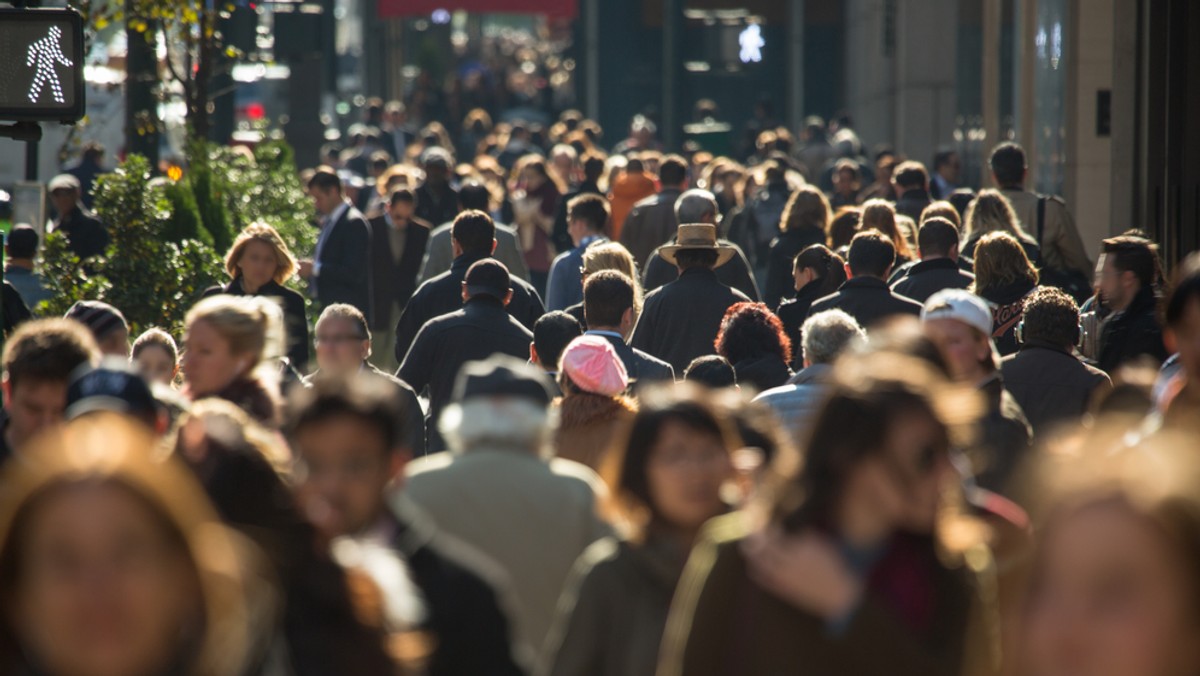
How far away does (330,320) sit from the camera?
9.17 m

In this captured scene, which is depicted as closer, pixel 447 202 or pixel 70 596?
pixel 70 596

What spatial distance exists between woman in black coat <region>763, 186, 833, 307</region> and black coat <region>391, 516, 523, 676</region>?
10298 mm

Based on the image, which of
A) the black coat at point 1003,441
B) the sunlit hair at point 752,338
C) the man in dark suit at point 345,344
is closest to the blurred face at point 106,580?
the black coat at point 1003,441

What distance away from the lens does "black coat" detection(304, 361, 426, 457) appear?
29.7 ft

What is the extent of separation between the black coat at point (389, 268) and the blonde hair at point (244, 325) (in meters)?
9.30

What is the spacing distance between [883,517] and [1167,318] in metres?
2.52

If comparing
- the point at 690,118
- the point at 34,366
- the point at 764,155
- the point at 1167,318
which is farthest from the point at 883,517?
the point at 690,118

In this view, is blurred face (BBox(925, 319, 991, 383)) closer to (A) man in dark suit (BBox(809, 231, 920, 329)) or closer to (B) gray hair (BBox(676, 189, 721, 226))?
(A) man in dark suit (BBox(809, 231, 920, 329))

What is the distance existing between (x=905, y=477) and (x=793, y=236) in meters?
10.9

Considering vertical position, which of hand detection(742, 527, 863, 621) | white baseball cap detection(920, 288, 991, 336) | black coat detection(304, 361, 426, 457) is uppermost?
white baseball cap detection(920, 288, 991, 336)

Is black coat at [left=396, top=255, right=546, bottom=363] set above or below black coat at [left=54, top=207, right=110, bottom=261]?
below

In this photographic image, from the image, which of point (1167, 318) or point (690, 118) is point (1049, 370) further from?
point (690, 118)

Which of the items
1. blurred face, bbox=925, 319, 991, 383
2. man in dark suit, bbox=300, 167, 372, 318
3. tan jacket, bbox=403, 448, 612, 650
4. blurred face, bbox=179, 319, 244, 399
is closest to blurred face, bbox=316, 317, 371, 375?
blurred face, bbox=179, 319, 244, 399

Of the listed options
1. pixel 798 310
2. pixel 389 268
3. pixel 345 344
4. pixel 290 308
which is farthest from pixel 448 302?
pixel 389 268
